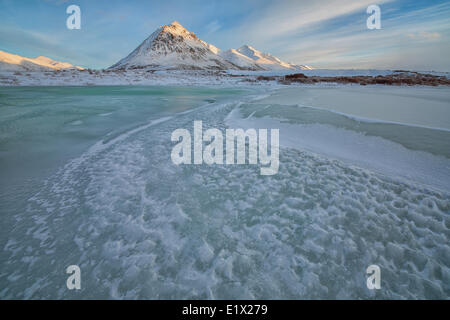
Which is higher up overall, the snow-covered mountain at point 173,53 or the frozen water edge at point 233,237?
the snow-covered mountain at point 173,53

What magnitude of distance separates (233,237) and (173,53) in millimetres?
147233

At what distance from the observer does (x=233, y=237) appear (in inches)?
94.5

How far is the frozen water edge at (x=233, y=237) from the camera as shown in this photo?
6.25ft

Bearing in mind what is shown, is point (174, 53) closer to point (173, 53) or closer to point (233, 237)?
point (173, 53)

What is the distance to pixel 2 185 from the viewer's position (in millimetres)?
3395

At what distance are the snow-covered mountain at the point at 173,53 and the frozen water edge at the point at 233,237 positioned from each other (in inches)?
4651

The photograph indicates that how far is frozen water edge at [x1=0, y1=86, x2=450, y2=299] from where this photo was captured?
1904mm

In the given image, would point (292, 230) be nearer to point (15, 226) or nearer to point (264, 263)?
point (264, 263)

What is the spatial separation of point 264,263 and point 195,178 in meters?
2.05

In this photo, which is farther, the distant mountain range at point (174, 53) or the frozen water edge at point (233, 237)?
the distant mountain range at point (174, 53)

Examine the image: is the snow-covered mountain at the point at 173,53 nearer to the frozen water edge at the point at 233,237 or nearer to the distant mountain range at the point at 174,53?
the distant mountain range at the point at 174,53

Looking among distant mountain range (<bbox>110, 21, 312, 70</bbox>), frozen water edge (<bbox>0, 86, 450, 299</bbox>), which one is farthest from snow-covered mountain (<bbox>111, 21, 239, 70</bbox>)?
frozen water edge (<bbox>0, 86, 450, 299</bbox>)

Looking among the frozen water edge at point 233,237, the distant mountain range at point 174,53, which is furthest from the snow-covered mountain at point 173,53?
the frozen water edge at point 233,237
